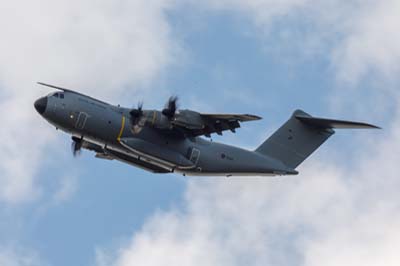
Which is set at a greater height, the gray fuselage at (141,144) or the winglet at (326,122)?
the winglet at (326,122)

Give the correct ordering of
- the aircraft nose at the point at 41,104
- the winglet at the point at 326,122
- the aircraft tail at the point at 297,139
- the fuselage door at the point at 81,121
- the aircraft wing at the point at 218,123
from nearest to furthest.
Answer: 1. the aircraft nose at the point at 41,104
2. the fuselage door at the point at 81,121
3. the aircraft wing at the point at 218,123
4. the winglet at the point at 326,122
5. the aircraft tail at the point at 297,139

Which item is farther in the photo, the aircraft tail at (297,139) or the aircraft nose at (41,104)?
the aircraft tail at (297,139)

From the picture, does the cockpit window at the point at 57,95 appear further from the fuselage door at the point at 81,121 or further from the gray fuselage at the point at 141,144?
the fuselage door at the point at 81,121

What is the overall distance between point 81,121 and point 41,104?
158cm

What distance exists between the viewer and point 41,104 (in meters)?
35.2

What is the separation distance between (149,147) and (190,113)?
2.01 m

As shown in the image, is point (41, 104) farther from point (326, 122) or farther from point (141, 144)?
point (326, 122)

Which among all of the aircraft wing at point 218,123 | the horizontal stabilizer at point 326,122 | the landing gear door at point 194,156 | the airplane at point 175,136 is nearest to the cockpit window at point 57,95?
the airplane at point 175,136

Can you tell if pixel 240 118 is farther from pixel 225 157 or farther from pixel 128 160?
pixel 128 160

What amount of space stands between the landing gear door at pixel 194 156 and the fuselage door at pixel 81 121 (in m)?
4.64

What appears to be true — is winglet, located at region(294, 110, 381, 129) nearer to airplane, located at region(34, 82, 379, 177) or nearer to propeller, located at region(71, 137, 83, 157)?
airplane, located at region(34, 82, 379, 177)

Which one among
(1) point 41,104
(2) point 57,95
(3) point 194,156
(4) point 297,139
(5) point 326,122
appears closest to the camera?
(1) point 41,104

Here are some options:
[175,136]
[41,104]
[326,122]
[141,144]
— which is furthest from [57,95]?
[326,122]

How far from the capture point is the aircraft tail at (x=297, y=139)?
3988 cm
